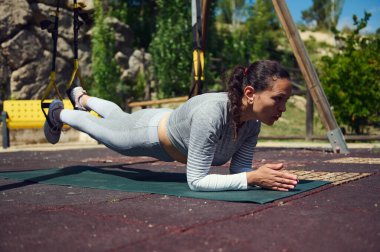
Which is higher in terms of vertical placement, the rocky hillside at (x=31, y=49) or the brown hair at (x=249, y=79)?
the rocky hillside at (x=31, y=49)

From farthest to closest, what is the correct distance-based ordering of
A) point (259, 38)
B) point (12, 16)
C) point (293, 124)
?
point (259, 38)
point (293, 124)
point (12, 16)

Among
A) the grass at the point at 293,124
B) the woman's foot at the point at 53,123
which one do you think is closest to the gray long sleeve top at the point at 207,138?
the woman's foot at the point at 53,123

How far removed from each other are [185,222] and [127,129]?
1.30 meters

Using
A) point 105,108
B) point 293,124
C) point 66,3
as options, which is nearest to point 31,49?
point 66,3

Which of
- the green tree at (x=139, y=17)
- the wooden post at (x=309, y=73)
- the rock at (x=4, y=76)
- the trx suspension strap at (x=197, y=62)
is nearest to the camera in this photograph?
the trx suspension strap at (x=197, y=62)

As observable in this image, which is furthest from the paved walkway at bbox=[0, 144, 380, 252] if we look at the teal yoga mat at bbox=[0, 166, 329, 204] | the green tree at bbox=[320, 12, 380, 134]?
the green tree at bbox=[320, 12, 380, 134]

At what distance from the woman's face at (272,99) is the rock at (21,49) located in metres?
9.86

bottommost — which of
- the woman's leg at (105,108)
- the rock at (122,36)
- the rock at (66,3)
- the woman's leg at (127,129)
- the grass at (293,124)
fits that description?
the grass at (293,124)

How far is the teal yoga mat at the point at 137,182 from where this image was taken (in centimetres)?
245

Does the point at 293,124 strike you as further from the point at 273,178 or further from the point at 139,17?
the point at 273,178

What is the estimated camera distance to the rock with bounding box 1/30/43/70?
1100cm

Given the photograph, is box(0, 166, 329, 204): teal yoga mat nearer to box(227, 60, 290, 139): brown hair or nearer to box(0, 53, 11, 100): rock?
box(227, 60, 290, 139): brown hair

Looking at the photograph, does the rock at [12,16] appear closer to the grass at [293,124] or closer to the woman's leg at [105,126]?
the grass at [293,124]

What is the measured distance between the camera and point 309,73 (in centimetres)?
574
